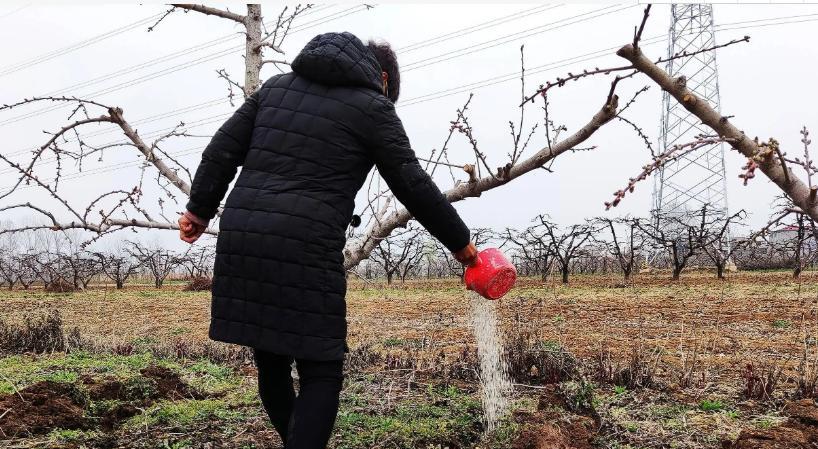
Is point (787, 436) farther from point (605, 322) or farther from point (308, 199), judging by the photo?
point (605, 322)

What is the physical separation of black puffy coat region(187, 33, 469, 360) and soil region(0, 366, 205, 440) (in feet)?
5.61

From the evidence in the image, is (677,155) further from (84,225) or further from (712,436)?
(84,225)

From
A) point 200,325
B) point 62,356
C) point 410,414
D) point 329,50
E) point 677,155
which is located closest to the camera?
point 677,155

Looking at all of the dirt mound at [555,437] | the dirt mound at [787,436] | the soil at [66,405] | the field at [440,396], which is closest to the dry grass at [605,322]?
the field at [440,396]

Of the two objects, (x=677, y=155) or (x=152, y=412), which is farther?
(x=152, y=412)

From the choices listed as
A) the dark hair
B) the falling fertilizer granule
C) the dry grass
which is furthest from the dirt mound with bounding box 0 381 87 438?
the dry grass

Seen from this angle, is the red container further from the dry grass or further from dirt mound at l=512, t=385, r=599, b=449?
the dry grass

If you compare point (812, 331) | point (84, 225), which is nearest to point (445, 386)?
point (84, 225)

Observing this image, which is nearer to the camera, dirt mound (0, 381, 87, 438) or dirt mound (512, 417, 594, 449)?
dirt mound (512, 417, 594, 449)

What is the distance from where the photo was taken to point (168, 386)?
393 centimetres

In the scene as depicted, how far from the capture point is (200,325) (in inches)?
389

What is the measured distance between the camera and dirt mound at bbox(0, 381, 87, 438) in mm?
2930

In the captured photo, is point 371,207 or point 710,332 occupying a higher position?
point 371,207

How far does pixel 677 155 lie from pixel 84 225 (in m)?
3.72
